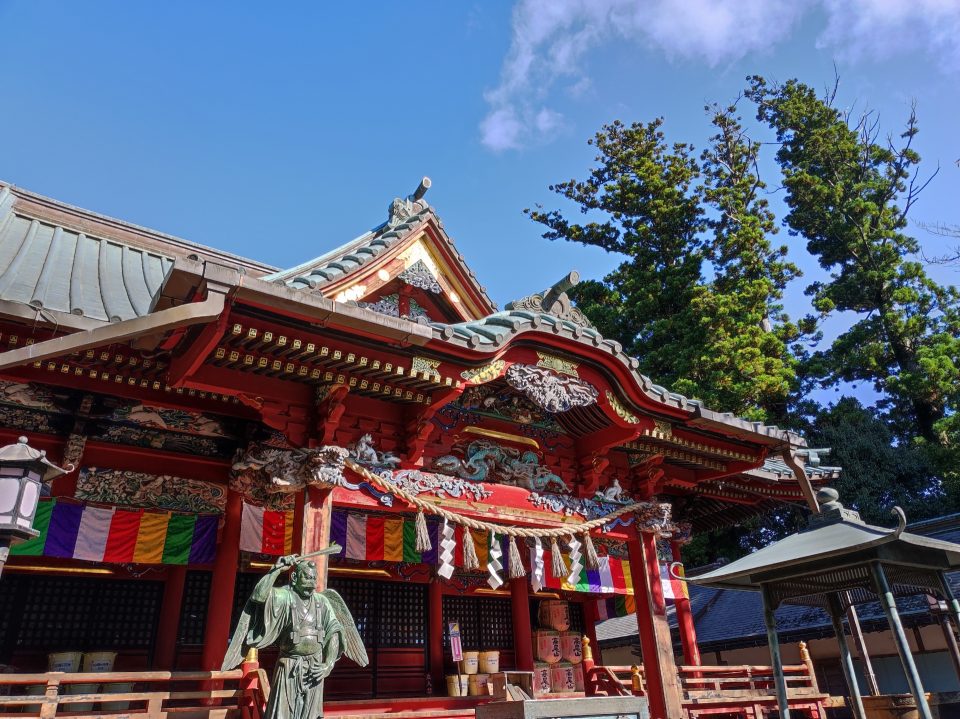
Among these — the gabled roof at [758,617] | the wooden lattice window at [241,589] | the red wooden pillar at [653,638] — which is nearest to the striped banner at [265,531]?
the wooden lattice window at [241,589]

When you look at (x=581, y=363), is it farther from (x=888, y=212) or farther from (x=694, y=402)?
(x=888, y=212)

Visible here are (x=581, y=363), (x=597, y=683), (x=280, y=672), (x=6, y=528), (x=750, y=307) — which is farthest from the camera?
(x=750, y=307)

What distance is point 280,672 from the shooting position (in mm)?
5184

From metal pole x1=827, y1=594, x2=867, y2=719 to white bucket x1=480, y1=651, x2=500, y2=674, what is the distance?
17.3 ft

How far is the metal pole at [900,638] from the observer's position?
204 inches

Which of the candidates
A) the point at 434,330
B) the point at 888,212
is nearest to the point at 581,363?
the point at 434,330

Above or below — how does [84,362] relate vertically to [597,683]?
above

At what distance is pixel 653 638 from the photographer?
28.1ft

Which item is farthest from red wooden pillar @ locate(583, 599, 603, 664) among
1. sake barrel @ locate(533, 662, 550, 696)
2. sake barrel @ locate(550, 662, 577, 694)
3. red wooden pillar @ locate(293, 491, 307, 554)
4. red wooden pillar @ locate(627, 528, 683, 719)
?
red wooden pillar @ locate(293, 491, 307, 554)

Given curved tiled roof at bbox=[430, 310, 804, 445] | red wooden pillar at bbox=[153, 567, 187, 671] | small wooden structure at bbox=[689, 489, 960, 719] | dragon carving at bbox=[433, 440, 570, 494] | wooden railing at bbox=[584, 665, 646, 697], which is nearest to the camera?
small wooden structure at bbox=[689, 489, 960, 719]

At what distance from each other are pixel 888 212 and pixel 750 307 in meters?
7.81

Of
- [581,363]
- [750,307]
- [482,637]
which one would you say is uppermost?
[750,307]

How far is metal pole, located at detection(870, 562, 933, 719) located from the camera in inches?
204

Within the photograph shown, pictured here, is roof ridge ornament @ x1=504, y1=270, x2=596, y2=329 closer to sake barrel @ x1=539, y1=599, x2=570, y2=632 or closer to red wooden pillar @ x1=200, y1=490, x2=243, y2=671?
red wooden pillar @ x1=200, y1=490, x2=243, y2=671
